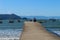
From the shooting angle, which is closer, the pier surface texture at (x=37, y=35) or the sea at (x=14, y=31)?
the pier surface texture at (x=37, y=35)

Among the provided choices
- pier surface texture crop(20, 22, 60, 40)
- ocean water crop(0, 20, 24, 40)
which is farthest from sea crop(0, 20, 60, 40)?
pier surface texture crop(20, 22, 60, 40)

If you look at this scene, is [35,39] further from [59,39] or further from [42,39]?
[59,39]

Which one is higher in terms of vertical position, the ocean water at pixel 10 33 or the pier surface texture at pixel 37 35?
the pier surface texture at pixel 37 35

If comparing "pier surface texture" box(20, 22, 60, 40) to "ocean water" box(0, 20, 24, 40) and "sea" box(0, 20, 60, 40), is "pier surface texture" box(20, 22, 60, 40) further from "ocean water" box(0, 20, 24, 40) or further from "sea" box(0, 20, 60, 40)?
"ocean water" box(0, 20, 24, 40)

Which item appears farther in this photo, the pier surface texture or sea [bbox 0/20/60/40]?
sea [bbox 0/20/60/40]

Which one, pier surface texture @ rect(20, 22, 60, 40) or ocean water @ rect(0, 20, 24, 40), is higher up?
pier surface texture @ rect(20, 22, 60, 40)

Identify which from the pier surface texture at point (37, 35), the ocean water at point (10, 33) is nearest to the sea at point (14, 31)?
the ocean water at point (10, 33)

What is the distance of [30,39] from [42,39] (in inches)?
12.2

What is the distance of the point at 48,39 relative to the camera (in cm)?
446

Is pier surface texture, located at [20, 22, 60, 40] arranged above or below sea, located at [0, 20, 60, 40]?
above

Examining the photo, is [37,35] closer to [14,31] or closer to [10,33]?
[10,33]

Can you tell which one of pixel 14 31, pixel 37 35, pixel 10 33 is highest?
pixel 37 35

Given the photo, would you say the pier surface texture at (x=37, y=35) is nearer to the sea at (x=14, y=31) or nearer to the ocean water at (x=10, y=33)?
the sea at (x=14, y=31)

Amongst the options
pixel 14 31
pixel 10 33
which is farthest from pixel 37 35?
pixel 14 31
